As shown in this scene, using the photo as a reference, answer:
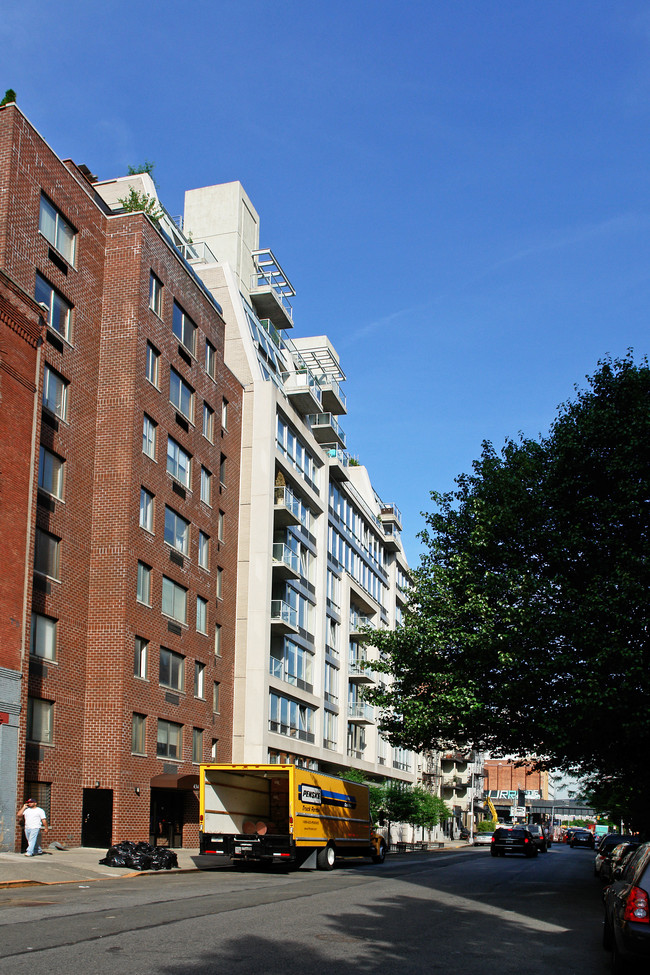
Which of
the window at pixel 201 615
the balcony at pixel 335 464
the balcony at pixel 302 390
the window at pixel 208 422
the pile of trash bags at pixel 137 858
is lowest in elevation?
the pile of trash bags at pixel 137 858

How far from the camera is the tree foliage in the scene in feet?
69.5

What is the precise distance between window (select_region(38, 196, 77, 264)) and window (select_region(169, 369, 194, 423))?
252 inches

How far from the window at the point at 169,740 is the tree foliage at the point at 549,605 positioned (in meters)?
10.2

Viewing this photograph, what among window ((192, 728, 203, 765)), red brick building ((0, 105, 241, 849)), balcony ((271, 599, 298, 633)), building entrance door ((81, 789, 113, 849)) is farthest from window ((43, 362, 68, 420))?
balcony ((271, 599, 298, 633))

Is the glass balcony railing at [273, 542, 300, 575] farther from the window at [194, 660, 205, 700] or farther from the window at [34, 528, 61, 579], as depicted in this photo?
the window at [34, 528, 61, 579]

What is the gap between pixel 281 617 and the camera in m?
43.2

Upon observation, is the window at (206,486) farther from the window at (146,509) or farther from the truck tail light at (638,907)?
the truck tail light at (638,907)

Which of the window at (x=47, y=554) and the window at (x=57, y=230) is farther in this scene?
the window at (x=57, y=230)

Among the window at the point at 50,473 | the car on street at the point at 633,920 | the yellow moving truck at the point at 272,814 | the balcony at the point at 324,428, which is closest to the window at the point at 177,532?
Result: the window at the point at 50,473

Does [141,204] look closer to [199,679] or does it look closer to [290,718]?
[199,679]

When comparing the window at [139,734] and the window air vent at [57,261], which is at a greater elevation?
the window air vent at [57,261]

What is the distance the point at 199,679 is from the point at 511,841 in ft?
64.4

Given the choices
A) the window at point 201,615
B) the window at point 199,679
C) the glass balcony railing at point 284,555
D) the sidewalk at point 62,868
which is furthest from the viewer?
the glass balcony railing at point 284,555

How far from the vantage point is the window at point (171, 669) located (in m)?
34.0
